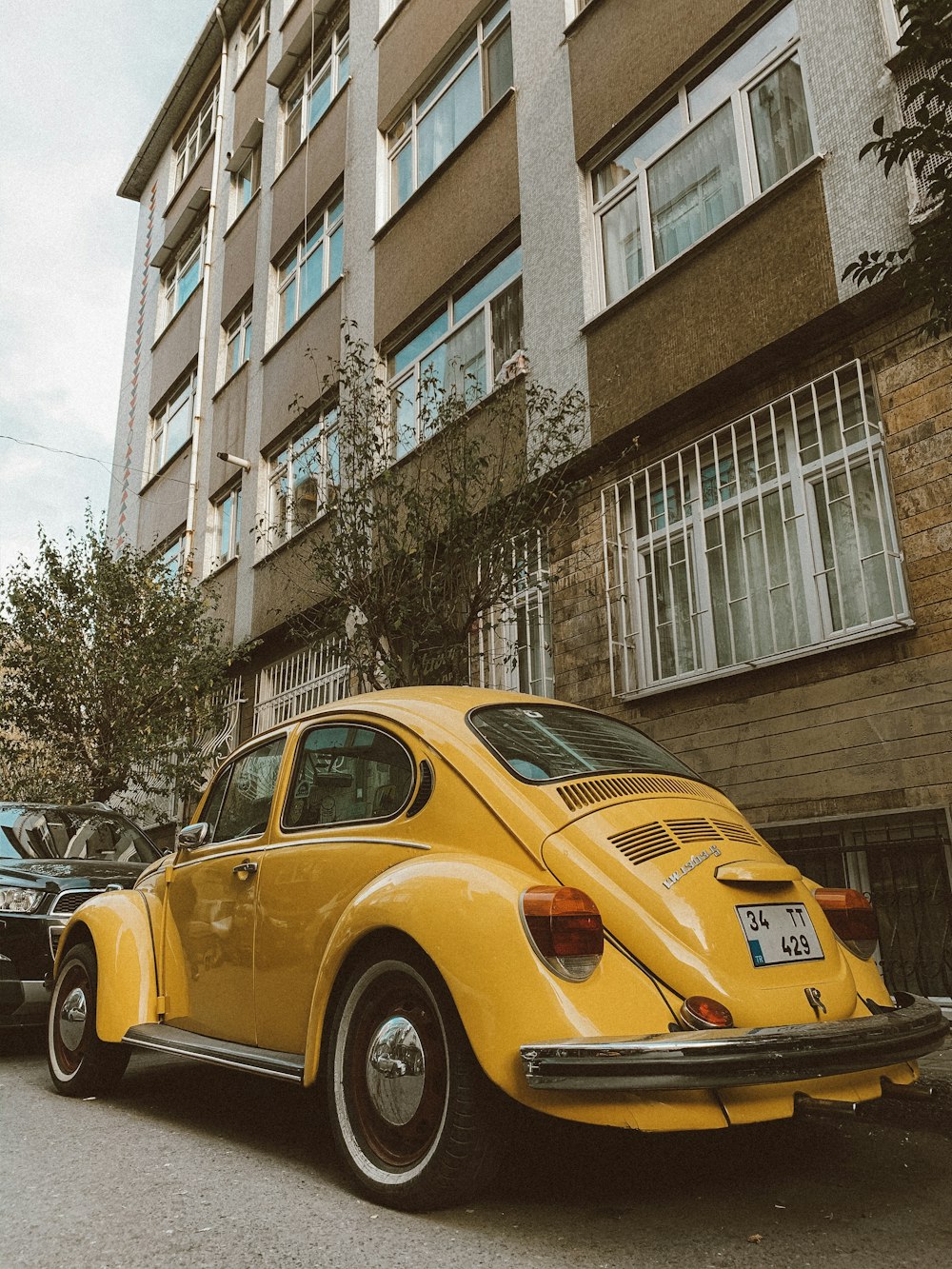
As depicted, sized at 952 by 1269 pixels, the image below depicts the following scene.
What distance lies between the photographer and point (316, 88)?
57.2ft

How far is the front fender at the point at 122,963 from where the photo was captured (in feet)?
15.2

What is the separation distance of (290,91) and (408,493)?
13.8 m

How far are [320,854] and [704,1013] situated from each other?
5.23ft

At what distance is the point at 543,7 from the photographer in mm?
11227

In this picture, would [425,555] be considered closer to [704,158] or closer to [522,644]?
[522,644]

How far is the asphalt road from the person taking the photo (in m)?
2.71

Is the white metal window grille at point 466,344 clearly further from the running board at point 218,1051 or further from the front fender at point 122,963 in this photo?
the running board at point 218,1051

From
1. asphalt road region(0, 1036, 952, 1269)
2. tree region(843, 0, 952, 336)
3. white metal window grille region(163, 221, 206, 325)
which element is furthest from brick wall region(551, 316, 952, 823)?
white metal window grille region(163, 221, 206, 325)

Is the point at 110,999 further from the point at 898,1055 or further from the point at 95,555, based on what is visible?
the point at 95,555

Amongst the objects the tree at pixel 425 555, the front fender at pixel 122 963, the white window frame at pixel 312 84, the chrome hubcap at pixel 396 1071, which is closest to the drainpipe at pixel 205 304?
the white window frame at pixel 312 84

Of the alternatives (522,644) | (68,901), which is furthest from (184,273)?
(68,901)

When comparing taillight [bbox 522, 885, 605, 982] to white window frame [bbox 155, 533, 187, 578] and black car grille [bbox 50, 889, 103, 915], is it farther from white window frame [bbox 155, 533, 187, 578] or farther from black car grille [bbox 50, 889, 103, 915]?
white window frame [bbox 155, 533, 187, 578]

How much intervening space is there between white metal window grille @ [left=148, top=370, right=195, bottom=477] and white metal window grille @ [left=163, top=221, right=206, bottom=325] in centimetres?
205

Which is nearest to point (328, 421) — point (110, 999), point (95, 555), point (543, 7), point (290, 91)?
point (95, 555)
